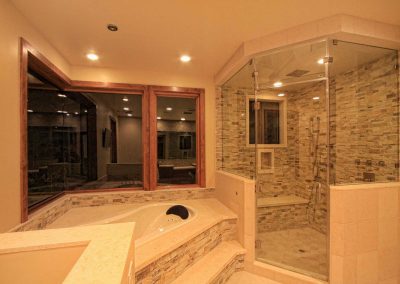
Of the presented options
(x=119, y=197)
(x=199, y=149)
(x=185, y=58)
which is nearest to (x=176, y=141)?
(x=199, y=149)

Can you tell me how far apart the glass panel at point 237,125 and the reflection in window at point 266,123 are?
0.05 ft

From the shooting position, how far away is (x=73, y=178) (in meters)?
3.16

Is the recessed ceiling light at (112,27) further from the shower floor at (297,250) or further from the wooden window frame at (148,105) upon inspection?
the shower floor at (297,250)

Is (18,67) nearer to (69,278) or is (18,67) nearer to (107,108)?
(107,108)

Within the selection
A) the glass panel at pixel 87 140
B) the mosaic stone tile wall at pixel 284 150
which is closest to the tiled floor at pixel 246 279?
the mosaic stone tile wall at pixel 284 150

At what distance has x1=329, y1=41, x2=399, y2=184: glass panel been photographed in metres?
2.16

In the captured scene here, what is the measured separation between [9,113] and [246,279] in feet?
9.06

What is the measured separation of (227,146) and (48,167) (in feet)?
8.75

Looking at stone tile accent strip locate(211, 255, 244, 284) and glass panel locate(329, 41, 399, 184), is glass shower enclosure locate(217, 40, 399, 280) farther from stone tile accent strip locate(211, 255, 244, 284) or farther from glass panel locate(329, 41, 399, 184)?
stone tile accent strip locate(211, 255, 244, 284)

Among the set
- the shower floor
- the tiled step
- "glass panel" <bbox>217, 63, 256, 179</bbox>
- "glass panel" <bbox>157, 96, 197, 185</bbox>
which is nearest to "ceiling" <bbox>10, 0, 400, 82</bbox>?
"glass panel" <bbox>217, 63, 256, 179</bbox>

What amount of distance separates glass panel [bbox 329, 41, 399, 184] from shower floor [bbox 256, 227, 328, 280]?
912mm

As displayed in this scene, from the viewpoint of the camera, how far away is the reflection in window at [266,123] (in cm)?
290

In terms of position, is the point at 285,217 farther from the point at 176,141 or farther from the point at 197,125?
the point at 176,141

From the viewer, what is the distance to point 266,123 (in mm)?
3082
